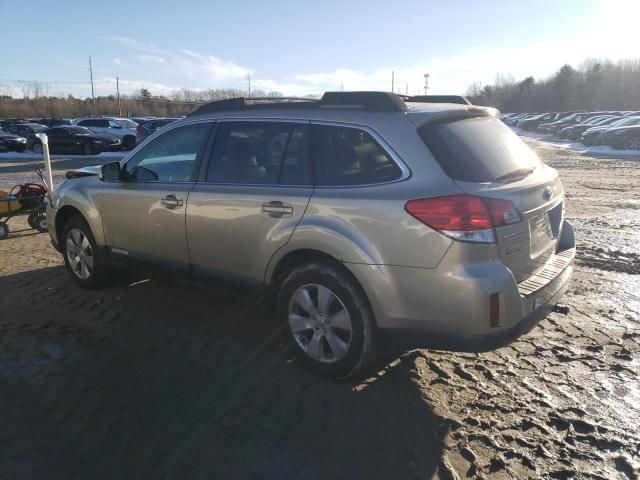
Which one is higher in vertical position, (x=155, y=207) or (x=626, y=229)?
(x=155, y=207)

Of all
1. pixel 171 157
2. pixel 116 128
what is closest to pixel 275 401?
pixel 171 157

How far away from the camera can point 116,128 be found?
2733 cm

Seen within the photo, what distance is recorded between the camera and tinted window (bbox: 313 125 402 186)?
10.6ft

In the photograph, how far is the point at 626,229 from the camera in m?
7.90

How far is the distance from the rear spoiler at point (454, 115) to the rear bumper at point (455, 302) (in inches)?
34.1

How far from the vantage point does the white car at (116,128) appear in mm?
26281

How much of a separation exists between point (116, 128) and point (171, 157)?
82.4ft

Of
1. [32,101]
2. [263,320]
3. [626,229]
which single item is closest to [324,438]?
[263,320]

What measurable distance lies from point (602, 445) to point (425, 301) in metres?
1.23

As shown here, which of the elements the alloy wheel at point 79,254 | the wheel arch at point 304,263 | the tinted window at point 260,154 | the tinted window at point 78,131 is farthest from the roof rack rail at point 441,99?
the tinted window at point 78,131

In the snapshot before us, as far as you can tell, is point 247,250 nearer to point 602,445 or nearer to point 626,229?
point 602,445

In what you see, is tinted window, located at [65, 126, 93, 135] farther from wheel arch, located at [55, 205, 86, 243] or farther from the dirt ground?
the dirt ground

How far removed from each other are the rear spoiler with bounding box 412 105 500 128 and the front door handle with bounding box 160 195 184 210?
81.0 inches

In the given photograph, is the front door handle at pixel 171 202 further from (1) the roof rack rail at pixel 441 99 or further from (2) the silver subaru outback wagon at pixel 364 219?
(1) the roof rack rail at pixel 441 99
